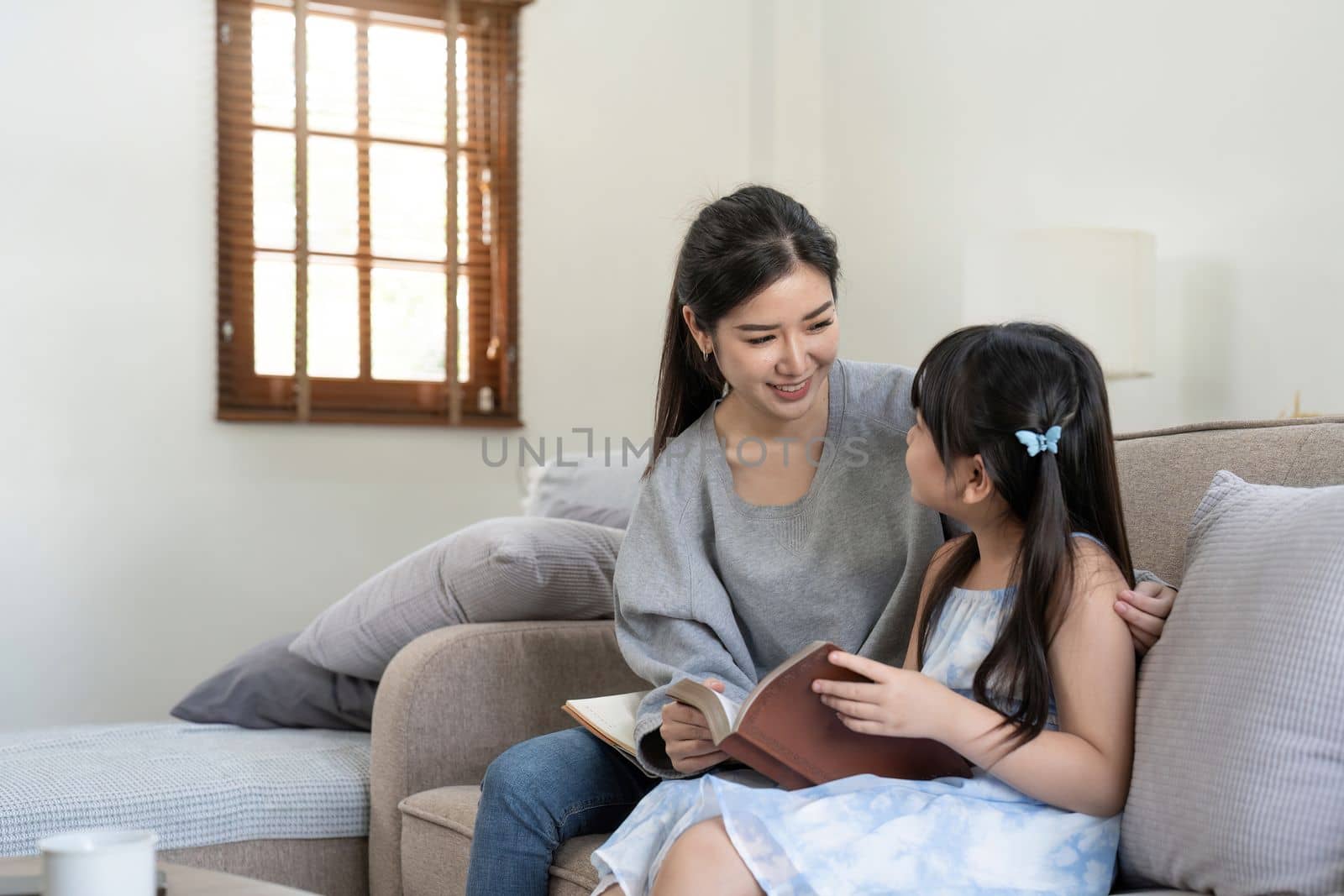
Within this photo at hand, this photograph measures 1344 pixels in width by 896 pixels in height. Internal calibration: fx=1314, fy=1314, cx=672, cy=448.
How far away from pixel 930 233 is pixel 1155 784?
2.34 meters

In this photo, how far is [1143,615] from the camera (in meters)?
1.18

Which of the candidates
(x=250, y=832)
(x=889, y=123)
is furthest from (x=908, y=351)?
(x=250, y=832)

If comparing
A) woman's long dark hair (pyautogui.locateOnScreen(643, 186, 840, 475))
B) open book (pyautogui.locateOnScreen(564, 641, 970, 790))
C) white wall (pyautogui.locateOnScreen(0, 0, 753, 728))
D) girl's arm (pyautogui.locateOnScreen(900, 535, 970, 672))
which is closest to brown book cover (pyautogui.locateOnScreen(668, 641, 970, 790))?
open book (pyautogui.locateOnScreen(564, 641, 970, 790))

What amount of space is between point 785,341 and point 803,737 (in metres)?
0.51

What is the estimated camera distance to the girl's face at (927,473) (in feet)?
4.25

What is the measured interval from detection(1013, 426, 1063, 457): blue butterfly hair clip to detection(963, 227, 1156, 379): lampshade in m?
1.31

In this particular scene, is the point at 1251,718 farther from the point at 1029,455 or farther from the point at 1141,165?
the point at 1141,165

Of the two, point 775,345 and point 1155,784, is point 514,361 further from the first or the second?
point 1155,784

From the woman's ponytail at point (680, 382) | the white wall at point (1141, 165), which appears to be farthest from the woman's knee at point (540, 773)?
the white wall at point (1141, 165)

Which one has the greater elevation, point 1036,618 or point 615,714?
point 1036,618

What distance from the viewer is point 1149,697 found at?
A: 1.13 metres

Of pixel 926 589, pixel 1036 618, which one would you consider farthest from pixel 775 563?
pixel 1036 618

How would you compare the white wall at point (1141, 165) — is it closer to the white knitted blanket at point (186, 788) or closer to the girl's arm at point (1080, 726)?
the girl's arm at point (1080, 726)

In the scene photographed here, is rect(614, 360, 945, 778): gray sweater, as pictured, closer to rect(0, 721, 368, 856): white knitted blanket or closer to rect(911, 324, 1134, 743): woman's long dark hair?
rect(911, 324, 1134, 743): woman's long dark hair
